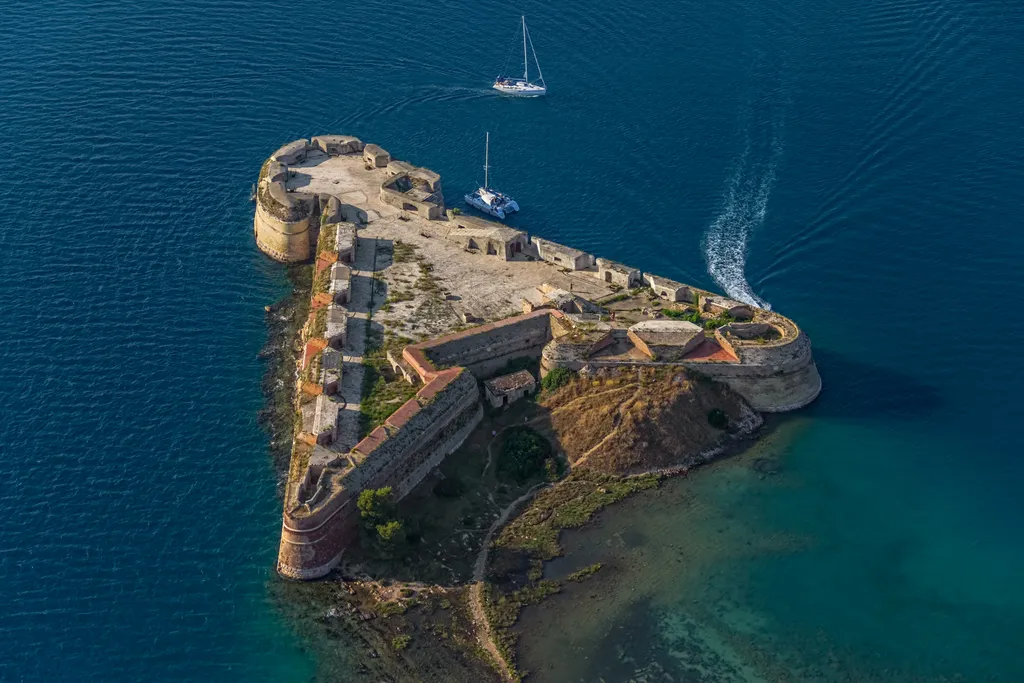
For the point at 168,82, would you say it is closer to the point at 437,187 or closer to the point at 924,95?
the point at 437,187

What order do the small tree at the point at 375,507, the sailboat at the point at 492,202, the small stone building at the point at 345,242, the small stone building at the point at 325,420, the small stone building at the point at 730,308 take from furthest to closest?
the sailboat at the point at 492,202 < the small stone building at the point at 345,242 < the small stone building at the point at 730,308 < the small stone building at the point at 325,420 < the small tree at the point at 375,507

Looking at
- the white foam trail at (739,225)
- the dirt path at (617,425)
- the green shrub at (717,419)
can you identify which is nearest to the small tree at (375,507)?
the dirt path at (617,425)

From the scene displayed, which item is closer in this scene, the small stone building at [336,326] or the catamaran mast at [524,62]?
the small stone building at [336,326]

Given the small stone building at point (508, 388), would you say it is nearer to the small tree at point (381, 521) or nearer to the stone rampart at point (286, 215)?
the small tree at point (381, 521)

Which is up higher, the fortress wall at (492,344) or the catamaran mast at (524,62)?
the catamaran mast at (524,62)

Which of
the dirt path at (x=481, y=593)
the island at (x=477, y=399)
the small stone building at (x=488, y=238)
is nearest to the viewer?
the dirt path at (x=481, y=593)

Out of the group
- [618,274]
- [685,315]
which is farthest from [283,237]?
[685,315]

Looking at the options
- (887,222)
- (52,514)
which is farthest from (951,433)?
(52,514)

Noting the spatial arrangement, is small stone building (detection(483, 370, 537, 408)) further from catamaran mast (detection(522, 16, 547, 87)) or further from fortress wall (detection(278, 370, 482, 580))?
catamaran mast (detection(522, 16, 547, 87))
